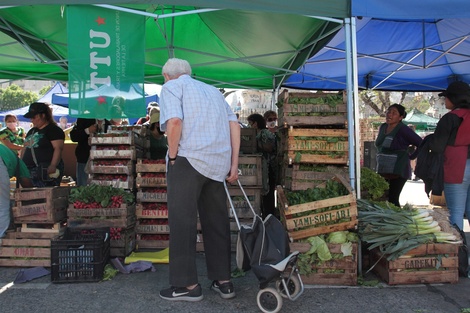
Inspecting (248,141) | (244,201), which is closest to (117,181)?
(244,201)

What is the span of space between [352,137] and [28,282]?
375cm

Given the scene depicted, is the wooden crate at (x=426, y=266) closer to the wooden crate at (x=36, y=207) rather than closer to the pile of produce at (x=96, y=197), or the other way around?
the pile of produce at (x=96, y=197)

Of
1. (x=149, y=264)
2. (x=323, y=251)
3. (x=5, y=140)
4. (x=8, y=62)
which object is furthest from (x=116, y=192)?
(x=5, y=140)

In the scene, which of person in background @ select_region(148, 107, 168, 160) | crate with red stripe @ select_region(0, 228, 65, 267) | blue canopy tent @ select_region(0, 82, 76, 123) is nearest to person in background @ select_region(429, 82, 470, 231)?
person in background @ select_region(148, 107, 168, 160)

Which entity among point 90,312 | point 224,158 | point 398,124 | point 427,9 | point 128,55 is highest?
point 427,9

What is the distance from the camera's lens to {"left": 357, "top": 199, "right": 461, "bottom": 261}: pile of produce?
13.7ft

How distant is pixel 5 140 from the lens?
9.52 meters

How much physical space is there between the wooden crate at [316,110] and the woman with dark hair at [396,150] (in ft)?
5.38

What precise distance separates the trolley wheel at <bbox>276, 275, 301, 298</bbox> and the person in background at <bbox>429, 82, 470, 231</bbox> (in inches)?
91.7

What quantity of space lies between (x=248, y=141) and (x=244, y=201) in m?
1.64

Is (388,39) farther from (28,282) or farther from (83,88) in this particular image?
(28,282)

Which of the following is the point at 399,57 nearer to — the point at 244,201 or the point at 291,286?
the point at 244,201

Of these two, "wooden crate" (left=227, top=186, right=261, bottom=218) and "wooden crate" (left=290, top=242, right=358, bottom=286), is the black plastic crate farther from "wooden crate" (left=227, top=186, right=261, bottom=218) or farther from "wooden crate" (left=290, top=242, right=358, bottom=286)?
"wooden crate" (left=290, top=242, right=358, bottom=286)

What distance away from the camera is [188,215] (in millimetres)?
3738
